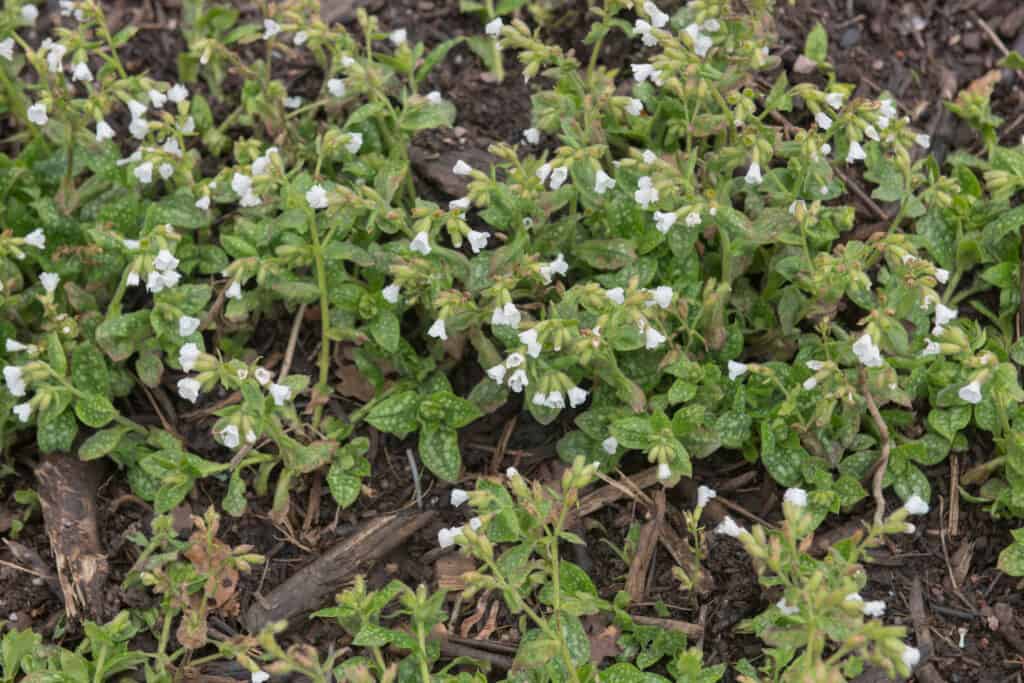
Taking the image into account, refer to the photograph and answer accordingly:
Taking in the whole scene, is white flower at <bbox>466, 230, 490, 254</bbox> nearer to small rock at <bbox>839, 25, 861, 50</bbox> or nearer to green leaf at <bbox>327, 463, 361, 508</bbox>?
green leaf at <bbox>327, 463, 361, 508</bbox>

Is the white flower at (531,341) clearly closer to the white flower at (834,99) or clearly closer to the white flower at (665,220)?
the white flower at (665,220)

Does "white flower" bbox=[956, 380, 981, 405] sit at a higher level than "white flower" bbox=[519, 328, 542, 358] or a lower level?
lower

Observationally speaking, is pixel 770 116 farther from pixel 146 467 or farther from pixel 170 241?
pixel 146 467

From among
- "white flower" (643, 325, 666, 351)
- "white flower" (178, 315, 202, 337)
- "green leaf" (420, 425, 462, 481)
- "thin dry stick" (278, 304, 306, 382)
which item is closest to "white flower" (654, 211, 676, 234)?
"white flower" (643, 325, 666, 351)

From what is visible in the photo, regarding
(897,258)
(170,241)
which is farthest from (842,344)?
(170,241)

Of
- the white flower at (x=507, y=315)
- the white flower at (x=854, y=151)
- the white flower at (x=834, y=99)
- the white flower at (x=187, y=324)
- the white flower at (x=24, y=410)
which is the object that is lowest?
the white flower at (x=24, y=410)

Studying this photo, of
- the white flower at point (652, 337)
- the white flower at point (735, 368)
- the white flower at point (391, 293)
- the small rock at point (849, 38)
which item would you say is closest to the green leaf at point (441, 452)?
the white flower at point (391, 293)
